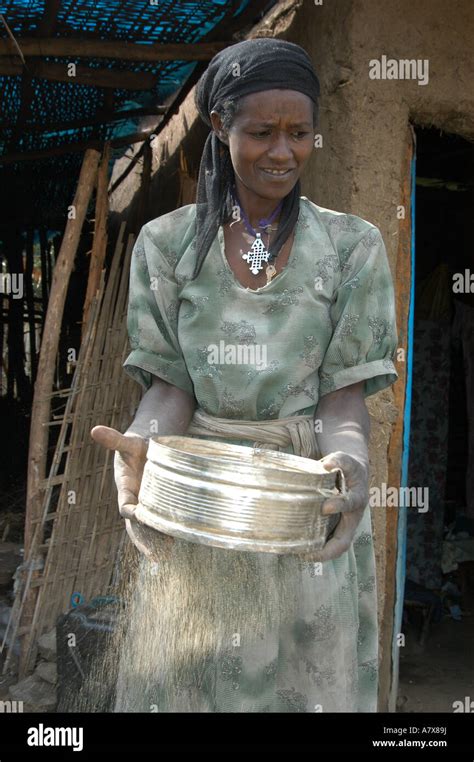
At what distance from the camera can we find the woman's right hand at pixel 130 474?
6.49ft

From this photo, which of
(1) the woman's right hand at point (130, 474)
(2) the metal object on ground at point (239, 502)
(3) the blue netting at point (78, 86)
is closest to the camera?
(2) the metal object on ground at point (239, 502)

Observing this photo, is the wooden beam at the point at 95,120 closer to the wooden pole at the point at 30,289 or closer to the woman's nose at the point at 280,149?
the wooden pole at the point at 30,289

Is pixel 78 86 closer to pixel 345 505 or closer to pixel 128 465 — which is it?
pixel 128 465

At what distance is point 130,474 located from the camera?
2.11 m

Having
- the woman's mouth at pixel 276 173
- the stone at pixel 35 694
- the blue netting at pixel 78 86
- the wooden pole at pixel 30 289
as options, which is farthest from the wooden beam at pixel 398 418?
the wooden pole at pixel 30 289

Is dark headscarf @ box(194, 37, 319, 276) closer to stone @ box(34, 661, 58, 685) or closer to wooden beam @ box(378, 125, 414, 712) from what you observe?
wooden beam @ box(378, 125, 414, 712)

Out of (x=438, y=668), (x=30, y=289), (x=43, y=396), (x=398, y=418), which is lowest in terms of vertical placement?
(x=438, y=668)

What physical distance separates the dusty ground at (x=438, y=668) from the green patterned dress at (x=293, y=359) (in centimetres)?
261

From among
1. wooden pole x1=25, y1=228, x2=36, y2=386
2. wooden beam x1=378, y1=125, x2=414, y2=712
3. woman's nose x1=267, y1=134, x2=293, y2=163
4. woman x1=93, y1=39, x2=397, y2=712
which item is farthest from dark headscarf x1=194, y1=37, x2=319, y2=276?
wooden pole x1=25, y1=228, x2=36, y2=386

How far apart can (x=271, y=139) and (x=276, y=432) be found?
0.66m

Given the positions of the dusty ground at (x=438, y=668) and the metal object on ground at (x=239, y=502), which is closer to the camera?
the metal object on ground at (x=239, y=502)

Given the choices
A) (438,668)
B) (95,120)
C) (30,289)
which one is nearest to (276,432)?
(438,668)

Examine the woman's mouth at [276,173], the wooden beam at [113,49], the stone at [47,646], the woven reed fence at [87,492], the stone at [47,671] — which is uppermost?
the wooden beam at [113,49]
